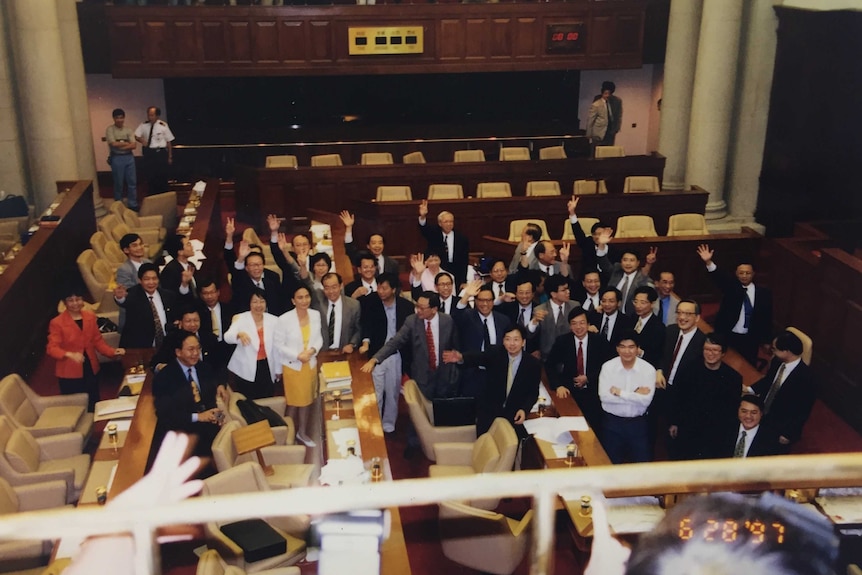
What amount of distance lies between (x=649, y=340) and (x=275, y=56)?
10238mm

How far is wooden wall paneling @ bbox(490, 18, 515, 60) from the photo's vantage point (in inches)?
638

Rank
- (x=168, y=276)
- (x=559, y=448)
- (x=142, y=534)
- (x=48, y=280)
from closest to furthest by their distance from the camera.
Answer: (x=142, y=534)
(x=559, y=448)
(x=168, y=276)
(x=48, y=280)

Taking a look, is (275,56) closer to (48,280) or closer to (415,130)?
(415,130)

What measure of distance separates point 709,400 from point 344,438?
110 inches

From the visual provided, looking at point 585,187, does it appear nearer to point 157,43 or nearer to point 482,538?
point 157,43

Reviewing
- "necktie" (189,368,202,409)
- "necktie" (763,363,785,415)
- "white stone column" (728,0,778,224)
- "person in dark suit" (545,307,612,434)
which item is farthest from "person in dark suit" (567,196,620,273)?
"white stone column" (728,0,778,224)

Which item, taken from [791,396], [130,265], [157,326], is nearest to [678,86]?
[791,396]

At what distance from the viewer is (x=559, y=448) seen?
6.97 metres

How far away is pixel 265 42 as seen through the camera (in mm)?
15820

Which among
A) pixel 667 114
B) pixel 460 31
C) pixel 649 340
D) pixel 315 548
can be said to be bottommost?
pixel 315 548

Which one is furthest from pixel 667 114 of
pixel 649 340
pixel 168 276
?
pixel 168 276

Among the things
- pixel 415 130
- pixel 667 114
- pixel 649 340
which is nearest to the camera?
pixel 649 340

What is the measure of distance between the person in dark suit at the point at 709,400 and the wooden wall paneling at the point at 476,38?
10204 mm

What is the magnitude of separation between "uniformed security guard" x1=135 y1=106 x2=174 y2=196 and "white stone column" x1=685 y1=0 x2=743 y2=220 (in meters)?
8.49
